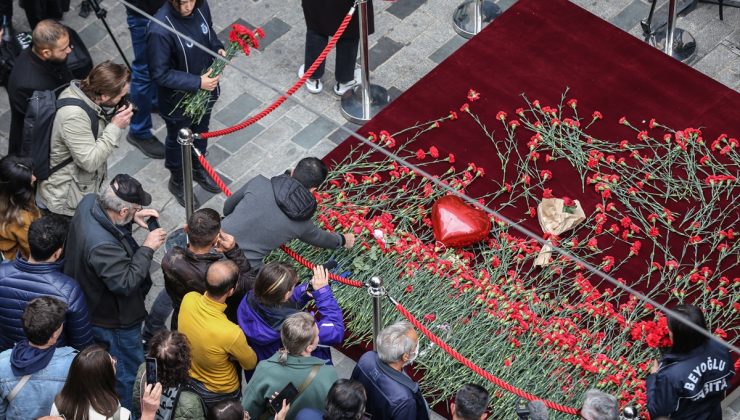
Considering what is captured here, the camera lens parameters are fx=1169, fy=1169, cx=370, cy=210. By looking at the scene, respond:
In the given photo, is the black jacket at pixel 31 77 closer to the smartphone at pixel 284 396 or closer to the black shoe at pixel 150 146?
the black shoe at pixel 150 146

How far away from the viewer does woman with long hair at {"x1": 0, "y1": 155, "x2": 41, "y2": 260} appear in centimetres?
675

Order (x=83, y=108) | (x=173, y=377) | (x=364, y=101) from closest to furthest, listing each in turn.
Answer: (x=173, y=377)
(x=83, y=108)
(x=364, y=101)

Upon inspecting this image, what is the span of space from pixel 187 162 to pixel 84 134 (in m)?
0.73

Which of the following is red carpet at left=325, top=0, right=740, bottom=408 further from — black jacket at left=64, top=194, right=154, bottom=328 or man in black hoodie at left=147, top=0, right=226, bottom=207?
black jacket at left=64, top=194, right=154, bottom=328

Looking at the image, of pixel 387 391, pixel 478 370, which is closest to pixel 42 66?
pixel 387 391

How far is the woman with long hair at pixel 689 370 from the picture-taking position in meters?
6.40

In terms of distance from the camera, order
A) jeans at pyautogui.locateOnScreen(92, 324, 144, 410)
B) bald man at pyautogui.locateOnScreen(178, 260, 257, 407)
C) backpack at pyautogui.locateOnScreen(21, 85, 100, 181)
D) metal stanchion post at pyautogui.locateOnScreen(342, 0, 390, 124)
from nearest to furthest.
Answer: bald man at pyautogui.locateOnScreen(178, 260, 257, 407), jeans at pyautogui.locateOnScreen(92, 324, 144, 410), backpack at pyautogui.locateOnScreen(21, 85, 100, 181), metal stanchion post at pyautogui.locateOnScreen(342, 0, 390, 124)

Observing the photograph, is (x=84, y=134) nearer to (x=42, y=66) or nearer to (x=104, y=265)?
(x=42, y=66)

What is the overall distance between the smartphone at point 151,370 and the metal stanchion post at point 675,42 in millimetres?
5507

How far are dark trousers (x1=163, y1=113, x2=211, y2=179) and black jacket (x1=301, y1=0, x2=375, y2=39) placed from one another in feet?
3.61

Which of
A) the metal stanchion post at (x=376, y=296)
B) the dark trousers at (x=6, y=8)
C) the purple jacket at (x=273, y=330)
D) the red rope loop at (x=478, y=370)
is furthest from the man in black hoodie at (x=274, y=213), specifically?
the dark trousers at (x=6, y=8)

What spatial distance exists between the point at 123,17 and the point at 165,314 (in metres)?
3.70

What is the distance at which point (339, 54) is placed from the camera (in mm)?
9078

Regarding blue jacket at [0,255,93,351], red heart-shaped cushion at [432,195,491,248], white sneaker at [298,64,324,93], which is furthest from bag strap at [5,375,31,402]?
white sneaker at [298,64,324,93]
